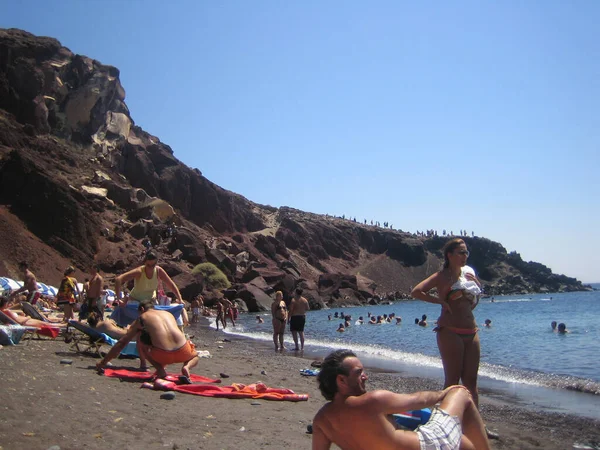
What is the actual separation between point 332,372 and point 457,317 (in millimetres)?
2387

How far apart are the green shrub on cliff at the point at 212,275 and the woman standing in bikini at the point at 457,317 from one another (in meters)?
46.2

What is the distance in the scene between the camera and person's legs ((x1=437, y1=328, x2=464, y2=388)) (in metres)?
5.21

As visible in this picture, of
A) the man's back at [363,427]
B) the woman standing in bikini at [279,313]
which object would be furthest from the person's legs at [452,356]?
the woman standing in bikini at [279,313]

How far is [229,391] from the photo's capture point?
7004 mm

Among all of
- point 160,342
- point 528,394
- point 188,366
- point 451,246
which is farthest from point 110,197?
point 451,246

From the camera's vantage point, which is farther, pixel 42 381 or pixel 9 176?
pixel 9 176

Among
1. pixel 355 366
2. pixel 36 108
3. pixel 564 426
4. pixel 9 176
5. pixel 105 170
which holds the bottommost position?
pixel 564 426

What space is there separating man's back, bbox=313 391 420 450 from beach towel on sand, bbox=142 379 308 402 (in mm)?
3764

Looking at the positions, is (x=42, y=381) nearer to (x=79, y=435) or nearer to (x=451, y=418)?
(x=79, y=435)

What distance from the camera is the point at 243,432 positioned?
17.6 ft

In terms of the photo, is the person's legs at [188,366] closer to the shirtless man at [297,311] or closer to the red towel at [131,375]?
the red towel at [131,375]

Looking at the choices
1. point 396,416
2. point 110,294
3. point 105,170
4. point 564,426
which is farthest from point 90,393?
point 105,170

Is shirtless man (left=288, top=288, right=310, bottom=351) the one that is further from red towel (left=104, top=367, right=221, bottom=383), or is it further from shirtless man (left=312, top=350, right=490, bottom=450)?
→ shirtless man (left=312, top=350, right=490, bottom=450)

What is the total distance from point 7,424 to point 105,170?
59956 millimetres
